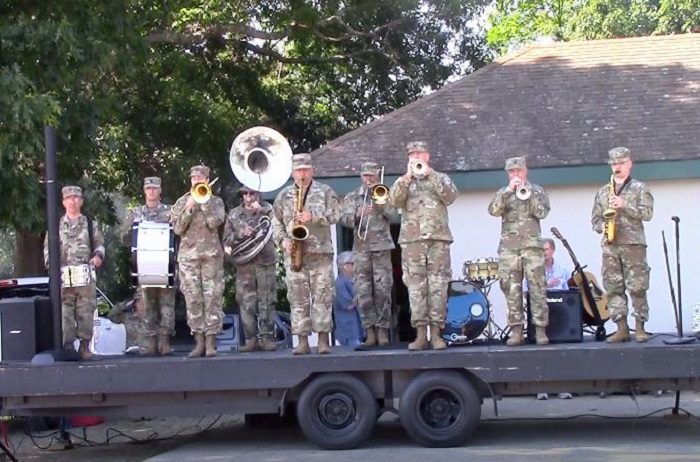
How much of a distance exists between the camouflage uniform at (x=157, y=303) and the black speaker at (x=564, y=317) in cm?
345

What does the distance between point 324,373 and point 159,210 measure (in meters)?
2.29

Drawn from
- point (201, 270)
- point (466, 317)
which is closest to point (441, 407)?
point (466, 317)

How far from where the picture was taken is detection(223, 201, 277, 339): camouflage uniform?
1098cm

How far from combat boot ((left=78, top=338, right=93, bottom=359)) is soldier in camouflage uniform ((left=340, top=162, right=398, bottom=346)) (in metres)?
2.60

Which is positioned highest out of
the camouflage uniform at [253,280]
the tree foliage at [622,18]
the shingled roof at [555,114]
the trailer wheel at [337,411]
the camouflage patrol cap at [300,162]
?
the tree foliage at [622,18]

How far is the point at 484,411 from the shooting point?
1313cm

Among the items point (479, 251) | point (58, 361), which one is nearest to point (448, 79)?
point (479, 251)

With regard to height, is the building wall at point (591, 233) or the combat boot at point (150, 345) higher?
the building wall at point (591, 233)

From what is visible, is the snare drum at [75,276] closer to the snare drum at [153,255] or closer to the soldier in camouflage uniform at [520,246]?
the snare drum at [153,255]

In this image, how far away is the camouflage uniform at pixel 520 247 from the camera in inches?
410

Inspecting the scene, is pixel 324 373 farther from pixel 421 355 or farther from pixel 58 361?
pixel 58 361

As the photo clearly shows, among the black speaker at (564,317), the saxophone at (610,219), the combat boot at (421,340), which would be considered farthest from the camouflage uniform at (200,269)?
the saxophone at (610,219)

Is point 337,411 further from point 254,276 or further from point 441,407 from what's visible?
point 254,276

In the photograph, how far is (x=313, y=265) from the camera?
10578 mm
